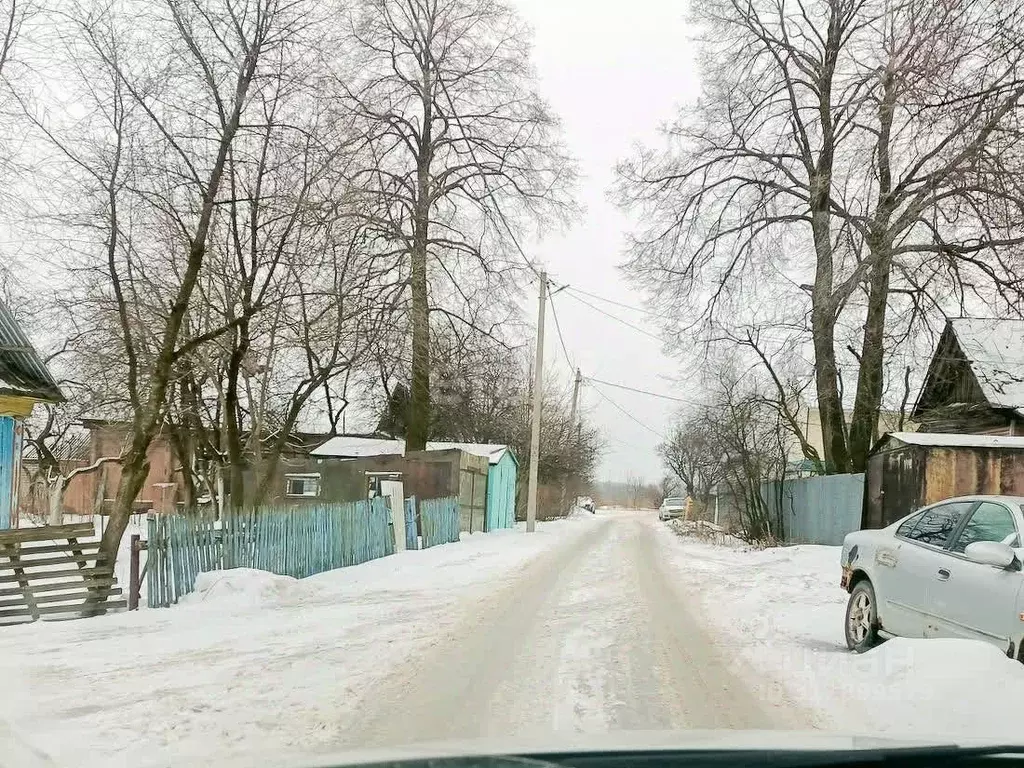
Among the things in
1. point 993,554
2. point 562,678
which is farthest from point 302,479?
point 993,554

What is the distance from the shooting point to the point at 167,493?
150ft

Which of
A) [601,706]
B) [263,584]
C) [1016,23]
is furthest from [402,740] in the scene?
[1016,23]

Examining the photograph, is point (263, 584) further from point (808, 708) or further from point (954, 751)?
point (954, 751)

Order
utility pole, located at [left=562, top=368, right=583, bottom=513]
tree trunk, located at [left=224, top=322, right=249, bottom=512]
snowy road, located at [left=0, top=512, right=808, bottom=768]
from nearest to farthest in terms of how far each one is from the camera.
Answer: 1. snowy road, located at [left=0, top=512, right=808, bottom=768]
2. tree trunk, located at [left=224, top=322, right=249, bottom=512]
3. utility pole, located at [left=562, top=368, right=583, bottom=513]

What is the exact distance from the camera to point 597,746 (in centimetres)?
295

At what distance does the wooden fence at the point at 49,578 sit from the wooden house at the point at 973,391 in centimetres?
2079

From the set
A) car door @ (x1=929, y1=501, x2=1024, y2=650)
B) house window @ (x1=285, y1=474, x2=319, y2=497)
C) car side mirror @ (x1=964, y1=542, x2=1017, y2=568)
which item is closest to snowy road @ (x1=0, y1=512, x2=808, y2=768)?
car door @ (x1=929, y1=501, x2=1024, y2=650)

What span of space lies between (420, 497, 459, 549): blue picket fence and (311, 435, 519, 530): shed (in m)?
3.56

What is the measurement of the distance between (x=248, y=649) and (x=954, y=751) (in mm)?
6235

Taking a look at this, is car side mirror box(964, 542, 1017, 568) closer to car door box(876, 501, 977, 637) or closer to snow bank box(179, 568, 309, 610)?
car door box(876, 501, 977, 637)

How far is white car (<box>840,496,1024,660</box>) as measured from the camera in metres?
5.86

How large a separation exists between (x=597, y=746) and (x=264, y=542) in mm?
10924

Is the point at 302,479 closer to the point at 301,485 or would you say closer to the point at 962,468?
the point at 301,485

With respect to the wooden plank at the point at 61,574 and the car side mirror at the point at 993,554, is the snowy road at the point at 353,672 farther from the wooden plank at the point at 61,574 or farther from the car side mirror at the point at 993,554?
the car side mirror at the point at 993,554
